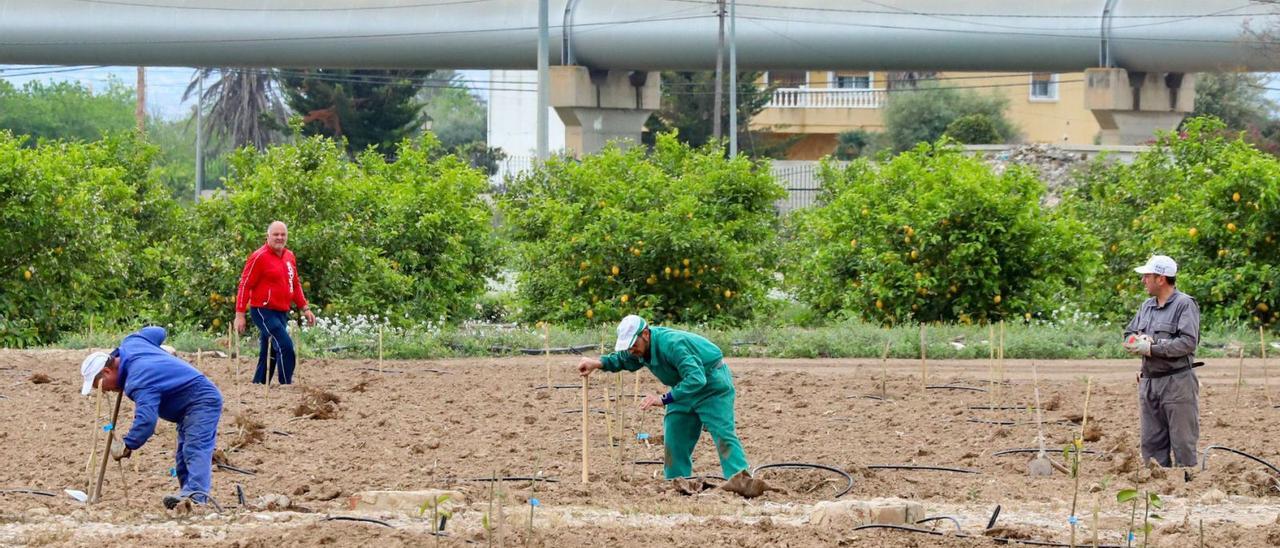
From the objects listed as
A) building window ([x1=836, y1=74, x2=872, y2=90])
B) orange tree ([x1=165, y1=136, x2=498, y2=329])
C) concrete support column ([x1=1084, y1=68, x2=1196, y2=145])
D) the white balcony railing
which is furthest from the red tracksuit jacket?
building window ([x1=836, y1=74, x2=872, y2=90])

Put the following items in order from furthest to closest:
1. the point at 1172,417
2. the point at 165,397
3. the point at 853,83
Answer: the point at 853,83, the point at 1172,417, the point at 165,397

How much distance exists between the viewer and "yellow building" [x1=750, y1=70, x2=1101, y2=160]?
182 feet

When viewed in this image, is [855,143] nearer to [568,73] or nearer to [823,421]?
[568,73]

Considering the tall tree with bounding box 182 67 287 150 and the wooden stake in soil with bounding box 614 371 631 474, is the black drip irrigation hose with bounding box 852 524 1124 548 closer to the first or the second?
the wooden stake in soil with bounding box 614 371 631 474

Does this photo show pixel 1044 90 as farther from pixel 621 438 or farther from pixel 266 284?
pixel 621 438

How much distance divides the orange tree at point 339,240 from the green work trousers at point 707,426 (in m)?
7.93

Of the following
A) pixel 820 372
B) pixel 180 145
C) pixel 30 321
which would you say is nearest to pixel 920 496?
pixel 820 372

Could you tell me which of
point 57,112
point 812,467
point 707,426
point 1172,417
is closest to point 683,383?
point 707,426

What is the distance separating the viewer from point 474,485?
8859mm

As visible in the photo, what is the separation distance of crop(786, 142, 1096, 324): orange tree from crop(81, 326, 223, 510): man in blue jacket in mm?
10444

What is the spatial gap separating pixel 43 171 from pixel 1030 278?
1051 centimetres

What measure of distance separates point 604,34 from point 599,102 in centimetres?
208

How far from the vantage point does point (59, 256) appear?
17062 mm

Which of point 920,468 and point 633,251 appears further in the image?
point 633,251
